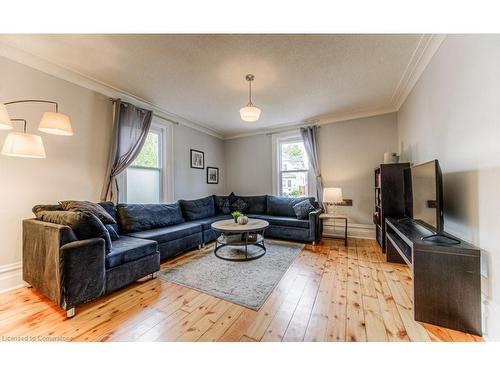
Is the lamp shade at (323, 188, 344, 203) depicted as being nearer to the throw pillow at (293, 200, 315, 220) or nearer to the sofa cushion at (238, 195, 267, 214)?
the throw pillow at (293, 200, 315, 220)

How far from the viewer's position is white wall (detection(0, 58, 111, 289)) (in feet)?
6.75

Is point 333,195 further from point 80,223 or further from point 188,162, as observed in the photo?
point 80,223

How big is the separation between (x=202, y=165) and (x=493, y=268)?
4555 mm

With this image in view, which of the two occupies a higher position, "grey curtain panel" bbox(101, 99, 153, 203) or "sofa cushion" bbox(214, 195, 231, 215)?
"grey curtain panel" bbox(101, 99, 153, 203)

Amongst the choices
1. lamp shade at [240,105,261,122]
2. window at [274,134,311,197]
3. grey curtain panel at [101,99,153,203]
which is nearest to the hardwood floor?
grey curtain panel at [101,99,153,203]

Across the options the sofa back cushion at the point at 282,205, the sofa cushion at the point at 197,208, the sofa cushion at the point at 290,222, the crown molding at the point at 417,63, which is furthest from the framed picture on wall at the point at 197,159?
the crown molding at the point at 417,63

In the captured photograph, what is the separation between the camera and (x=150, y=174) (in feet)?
12.0

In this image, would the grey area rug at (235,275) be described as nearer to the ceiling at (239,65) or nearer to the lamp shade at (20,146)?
the lamp shade at (20,146)

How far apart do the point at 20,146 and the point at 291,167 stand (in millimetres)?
4289

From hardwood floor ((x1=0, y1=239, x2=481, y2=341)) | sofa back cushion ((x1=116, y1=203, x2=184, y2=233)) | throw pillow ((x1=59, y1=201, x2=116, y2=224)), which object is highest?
throw pillow ((x1=59, y1=201, x2=116, y2=224))

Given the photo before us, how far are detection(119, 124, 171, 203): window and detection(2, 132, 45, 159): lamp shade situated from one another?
1.30 metres

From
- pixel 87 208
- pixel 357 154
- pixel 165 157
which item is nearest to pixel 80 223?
pixel 87 208
